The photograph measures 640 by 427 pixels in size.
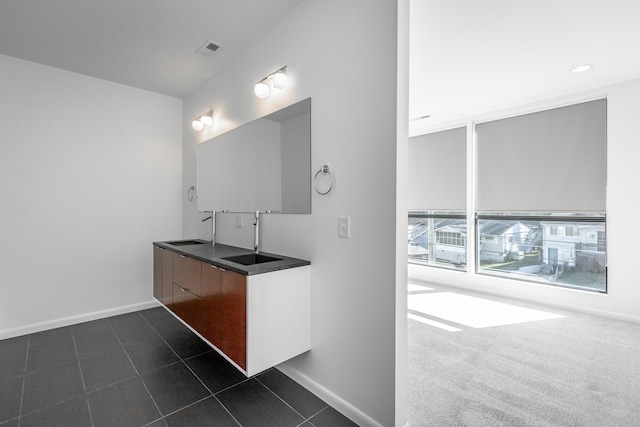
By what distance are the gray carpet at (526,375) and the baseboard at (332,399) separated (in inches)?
12.2

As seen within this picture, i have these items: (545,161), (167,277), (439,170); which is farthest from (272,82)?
(545,161)

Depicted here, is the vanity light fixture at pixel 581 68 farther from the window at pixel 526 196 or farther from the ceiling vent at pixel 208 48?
the ceiling vent at pixel 208 48

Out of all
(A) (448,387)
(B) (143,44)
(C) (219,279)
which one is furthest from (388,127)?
(B) (143,44)

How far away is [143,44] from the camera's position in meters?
2.59

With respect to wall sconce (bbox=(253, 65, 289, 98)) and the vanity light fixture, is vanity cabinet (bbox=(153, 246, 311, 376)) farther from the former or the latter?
the vanity light fixture

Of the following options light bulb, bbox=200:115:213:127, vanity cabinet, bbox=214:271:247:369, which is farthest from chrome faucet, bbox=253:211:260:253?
light bulb, bbox=200:115:213:127

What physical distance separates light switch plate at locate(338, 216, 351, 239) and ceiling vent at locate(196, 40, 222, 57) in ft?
6.31

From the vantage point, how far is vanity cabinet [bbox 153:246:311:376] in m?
1.76

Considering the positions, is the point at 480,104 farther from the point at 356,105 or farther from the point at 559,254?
the point at 356,105

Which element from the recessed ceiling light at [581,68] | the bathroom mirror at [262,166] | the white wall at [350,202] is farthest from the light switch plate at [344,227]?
the recessed ceiling light at [581,68]

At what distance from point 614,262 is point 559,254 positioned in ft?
1.73

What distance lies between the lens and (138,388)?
2.02 m

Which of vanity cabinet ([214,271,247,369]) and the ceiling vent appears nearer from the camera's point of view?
vanity cabinet ([214,271,247,369])

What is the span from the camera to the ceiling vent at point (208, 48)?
100 inches
